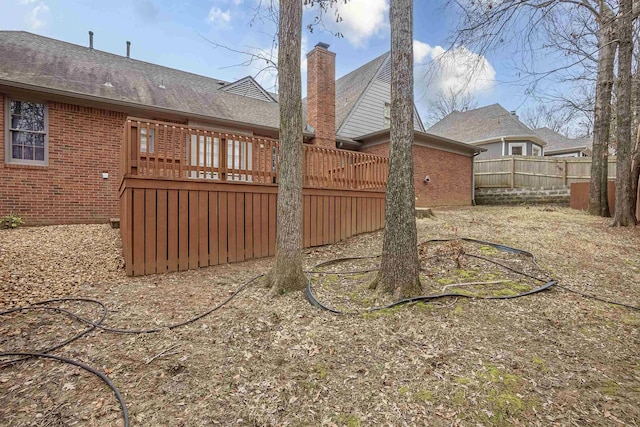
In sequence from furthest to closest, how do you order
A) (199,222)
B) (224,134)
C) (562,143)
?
(562,143) < (224,134) < (199,222)

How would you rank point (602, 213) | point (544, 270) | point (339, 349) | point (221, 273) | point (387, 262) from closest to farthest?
point (339, 349), point (387, 262), point (544, 270), point (221, 273), point (602, 213)

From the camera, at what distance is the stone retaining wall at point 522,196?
1289 cm

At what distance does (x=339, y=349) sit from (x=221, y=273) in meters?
2.71

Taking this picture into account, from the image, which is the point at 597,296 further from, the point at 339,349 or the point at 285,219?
the point at 285,219

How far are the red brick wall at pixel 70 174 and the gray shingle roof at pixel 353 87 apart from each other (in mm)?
7315

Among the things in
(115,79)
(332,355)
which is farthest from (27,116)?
(332,355)

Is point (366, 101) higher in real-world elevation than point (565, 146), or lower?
higher

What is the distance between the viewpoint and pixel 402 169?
331 cm

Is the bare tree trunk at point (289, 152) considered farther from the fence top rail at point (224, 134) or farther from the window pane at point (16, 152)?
the window pane at point (16, 152)

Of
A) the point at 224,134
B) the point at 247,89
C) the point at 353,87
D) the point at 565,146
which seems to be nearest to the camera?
the point at 224,134

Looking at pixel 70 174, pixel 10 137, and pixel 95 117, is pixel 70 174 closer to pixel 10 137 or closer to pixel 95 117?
pixel 10 137

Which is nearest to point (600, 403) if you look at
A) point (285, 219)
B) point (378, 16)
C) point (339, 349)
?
point (339, 349)

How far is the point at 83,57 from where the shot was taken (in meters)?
9.73

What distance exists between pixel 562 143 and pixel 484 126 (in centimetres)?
758
